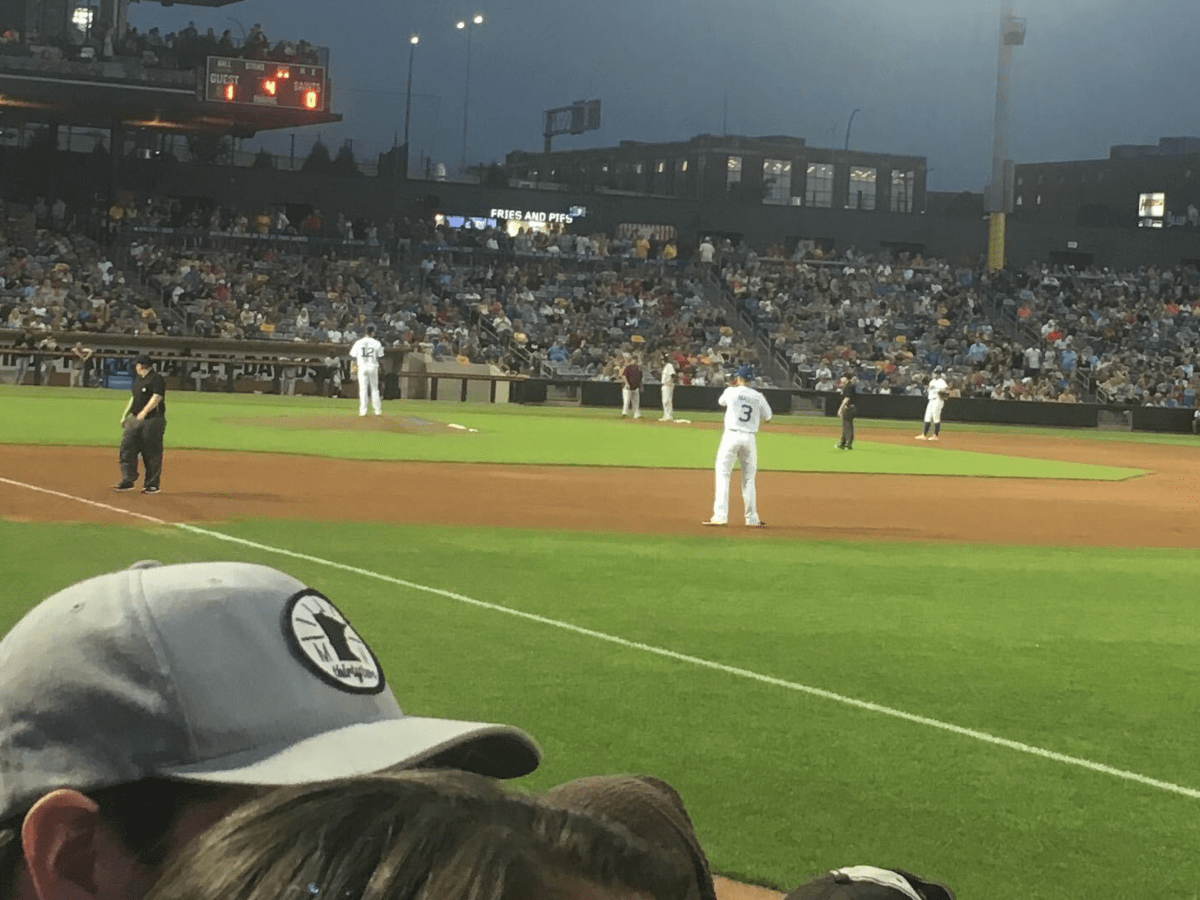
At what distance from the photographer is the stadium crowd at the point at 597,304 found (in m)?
51.7

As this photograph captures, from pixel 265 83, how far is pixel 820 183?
43517 millimetres

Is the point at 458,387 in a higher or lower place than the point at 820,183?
lower

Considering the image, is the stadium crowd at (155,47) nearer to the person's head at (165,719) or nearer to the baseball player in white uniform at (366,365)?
the baseball player in white uniform at (366,365)

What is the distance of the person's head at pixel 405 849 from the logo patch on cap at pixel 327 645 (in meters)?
0.53

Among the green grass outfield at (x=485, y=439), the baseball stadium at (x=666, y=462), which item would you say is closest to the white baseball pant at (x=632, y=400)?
the baseball stadium at (x=666, y=462)

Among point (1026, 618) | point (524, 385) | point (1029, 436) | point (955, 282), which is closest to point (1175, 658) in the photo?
point (1026, 618)

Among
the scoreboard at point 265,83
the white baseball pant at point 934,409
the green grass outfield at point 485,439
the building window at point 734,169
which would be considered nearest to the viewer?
the green grass outfield at point 485,439

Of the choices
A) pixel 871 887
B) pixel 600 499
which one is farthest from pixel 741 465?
pixel 871 887

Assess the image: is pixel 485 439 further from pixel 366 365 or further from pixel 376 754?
pixel 376 754

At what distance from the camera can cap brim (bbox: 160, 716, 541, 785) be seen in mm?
1681

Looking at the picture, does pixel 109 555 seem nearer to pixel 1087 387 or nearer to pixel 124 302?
pixel 124 302

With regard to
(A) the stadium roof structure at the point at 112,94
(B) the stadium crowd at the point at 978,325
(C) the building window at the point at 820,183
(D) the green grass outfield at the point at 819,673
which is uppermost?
(C) the building window at the point at 820,183

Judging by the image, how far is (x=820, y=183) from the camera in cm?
9094

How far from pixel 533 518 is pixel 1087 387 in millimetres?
41383
